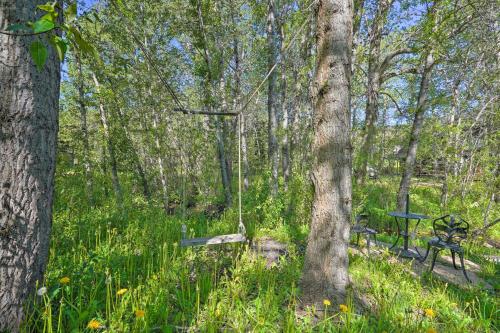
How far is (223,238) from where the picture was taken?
3.07 metres

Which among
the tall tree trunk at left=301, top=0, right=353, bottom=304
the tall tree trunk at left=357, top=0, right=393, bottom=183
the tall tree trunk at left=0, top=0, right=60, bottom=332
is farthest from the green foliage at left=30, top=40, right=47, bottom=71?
the tall tree trunk at left=357, top=0, right=393, bottom=183

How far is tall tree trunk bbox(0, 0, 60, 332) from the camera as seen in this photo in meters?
1.47

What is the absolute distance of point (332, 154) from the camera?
224 cm

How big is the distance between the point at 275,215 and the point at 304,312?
3.13 meters

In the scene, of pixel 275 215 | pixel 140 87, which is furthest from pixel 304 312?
pixel 140 87

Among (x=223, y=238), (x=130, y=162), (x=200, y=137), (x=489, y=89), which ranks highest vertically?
(x=489, y=89)

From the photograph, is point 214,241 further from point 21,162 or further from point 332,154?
point 21,162

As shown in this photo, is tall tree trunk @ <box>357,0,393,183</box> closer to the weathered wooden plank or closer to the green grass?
the green grass

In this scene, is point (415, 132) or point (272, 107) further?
point (415, 132)

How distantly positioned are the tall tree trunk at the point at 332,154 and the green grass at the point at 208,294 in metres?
0.22

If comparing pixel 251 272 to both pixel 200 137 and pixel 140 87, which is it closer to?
pixel 200 137

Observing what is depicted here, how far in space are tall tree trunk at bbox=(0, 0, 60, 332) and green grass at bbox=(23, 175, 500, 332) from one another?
20cm

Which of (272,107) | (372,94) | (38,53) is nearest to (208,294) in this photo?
(38,53)

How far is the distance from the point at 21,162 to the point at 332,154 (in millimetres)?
2343
